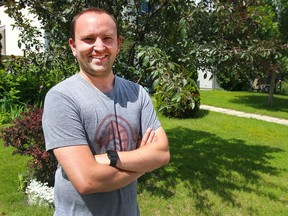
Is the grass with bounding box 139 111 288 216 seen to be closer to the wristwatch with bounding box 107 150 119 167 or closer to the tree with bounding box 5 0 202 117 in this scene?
the tree with bounding box 5 0 202 117

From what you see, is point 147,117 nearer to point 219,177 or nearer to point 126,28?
point 126,28

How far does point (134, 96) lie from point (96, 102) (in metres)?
0.30

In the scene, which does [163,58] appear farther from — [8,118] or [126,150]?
[8,118]

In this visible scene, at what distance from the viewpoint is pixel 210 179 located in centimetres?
536

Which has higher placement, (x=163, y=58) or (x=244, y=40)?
(x=244, y=40)

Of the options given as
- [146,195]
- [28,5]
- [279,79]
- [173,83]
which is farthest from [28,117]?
[279,79]

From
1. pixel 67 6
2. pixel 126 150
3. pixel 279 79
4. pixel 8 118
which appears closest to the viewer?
pixel 126 150

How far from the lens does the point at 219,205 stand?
4473 mm

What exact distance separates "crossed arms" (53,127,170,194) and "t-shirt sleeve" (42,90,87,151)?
0.12ft

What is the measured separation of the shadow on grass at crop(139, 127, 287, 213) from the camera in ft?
16.3

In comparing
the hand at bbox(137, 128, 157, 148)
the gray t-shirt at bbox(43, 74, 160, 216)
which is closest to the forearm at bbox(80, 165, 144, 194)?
the gray t-shirt at bbox(43, 74, 160, 216)

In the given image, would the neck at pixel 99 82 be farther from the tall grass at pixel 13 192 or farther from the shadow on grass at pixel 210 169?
the shadow on grass at pixel 210 169

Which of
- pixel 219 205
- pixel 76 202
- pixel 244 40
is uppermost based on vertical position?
pixel 244 40

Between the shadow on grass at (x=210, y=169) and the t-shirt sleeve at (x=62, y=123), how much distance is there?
3098 millimetres
